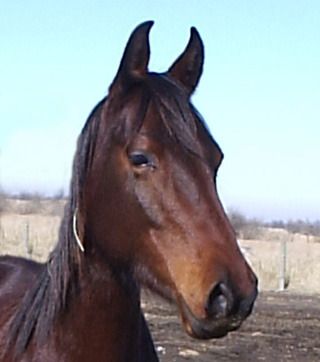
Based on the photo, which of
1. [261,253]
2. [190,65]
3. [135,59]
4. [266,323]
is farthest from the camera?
[261,253]

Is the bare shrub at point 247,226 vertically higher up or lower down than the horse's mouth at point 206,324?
lower down

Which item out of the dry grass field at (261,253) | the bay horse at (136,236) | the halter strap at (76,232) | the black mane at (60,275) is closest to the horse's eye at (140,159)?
the bay horse at (136,236)

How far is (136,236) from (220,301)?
→ 1.48ft

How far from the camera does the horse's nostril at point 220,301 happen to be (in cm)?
295

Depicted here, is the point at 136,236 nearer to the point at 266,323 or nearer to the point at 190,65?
the point at 190,65

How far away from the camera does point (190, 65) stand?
3.72 metres

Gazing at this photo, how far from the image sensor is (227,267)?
2.98 m

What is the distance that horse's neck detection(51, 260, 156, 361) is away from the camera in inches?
141

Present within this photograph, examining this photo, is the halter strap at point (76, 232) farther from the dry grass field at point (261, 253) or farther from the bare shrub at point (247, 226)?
the bare shrub at point (247, 226)

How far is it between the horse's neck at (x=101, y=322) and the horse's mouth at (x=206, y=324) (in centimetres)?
49

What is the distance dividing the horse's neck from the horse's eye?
47 centimetres

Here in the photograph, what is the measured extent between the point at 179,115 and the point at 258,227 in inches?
1663

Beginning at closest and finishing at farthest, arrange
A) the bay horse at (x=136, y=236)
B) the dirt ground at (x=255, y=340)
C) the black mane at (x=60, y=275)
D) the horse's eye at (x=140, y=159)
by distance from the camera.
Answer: the bay horse at (x=136, y=236) → the horse's eye at (x=140, y=159) → the black mane at (x=60, y=275) → the dirt ground at (x=255, y=340)

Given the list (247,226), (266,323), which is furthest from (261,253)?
(247,226)
